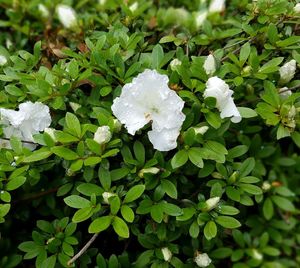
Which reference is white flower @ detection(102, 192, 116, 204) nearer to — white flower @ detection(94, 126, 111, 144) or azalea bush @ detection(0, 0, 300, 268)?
azalea bush @ detection(0, 0, 300, 268)

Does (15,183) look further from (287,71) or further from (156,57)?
(287,71)

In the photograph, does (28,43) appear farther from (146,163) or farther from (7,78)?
(146,163)

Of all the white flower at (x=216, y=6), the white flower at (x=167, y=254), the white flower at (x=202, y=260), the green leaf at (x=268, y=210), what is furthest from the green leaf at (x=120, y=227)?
the white flower at (x=216, y=6)

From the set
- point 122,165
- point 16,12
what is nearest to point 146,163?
point 122,165

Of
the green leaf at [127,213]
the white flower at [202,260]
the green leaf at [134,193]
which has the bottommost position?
the white flower at [202,260]

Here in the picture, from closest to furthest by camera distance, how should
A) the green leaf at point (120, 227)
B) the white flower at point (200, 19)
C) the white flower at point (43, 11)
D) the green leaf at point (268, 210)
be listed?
1. the green leaf at point (120, 227)
2. the white flower at point (200, 19)
3. the green leaf at point (268, 210)
4. the white flower at point (43, 11)

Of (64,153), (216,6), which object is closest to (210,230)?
(64,153)

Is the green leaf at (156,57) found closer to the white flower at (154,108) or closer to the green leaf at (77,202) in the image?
the white flower at (154,108)
